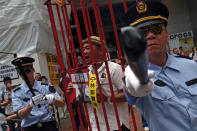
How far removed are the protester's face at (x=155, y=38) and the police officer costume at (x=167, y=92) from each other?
0.03 metres

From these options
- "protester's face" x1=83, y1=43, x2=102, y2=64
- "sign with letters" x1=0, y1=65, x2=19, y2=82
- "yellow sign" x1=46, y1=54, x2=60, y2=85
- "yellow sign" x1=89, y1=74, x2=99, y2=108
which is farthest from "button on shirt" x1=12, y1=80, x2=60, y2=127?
"yellow sign" x1=46, y1=54, x2=60, y2=85

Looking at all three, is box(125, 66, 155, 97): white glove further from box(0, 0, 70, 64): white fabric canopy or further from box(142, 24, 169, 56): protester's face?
box(0, 0, 70, 64): white fabric canopy

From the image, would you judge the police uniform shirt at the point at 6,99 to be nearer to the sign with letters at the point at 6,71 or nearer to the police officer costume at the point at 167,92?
the sign with letters at the point at 6,71

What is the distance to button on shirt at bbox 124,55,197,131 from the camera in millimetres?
1401

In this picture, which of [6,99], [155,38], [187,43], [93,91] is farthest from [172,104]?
[187,43]

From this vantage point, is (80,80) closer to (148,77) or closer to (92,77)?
(92,77)

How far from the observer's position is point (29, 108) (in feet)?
10.4

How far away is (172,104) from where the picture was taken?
141cm

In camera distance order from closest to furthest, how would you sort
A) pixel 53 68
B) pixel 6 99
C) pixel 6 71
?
pixel 6 99 < pixel 6 71 < pixel 53 68

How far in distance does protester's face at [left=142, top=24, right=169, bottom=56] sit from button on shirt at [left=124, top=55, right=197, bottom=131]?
0.17 meters

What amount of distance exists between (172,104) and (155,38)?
0.39m

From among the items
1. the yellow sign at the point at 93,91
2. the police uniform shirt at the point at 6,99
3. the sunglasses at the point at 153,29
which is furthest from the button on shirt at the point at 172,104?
the police uniform shirt at the point at 6,99

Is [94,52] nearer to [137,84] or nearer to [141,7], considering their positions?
[141,7]

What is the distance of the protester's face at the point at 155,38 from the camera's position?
1455mm
